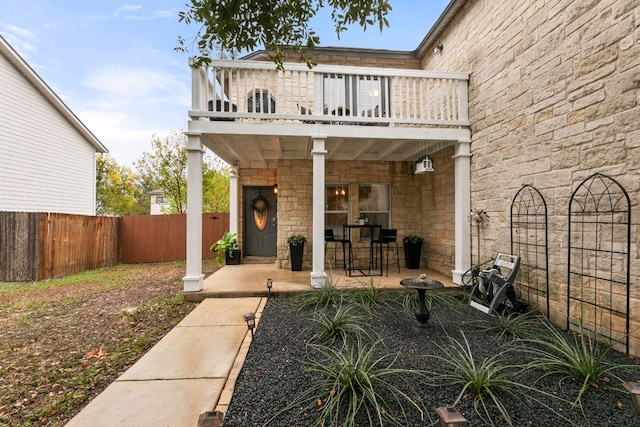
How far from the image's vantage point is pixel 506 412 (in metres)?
1.75

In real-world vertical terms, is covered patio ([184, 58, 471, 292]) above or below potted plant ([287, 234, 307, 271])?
above

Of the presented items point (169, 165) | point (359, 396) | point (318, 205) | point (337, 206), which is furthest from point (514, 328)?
point (169, 165)

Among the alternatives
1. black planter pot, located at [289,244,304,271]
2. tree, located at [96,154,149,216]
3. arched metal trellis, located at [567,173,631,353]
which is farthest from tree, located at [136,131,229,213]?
arched metal trellis, located at [567,173,631,353]

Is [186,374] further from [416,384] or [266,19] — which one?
[266,19]

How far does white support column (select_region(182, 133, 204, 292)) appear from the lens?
14.6ft

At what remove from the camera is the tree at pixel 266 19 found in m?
2.43

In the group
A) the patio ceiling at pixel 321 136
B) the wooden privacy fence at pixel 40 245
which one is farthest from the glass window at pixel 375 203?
the wooden privacy fence at pixel 40 245

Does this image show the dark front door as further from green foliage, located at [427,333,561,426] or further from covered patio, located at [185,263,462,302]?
green foliage, located at [427,333,561,426]

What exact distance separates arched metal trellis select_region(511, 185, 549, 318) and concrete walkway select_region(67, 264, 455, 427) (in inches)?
148

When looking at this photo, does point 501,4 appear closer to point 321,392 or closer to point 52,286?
point 321,392

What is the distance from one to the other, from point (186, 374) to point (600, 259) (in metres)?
4.22

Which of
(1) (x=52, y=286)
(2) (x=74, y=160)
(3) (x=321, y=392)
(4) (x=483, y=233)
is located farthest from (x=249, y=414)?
(2) (x=74, y=160)

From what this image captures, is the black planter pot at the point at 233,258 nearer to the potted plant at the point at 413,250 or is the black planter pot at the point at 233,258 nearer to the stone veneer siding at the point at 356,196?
the stone veneer siding at the point at 356,196

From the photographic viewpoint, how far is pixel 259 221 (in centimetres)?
779
